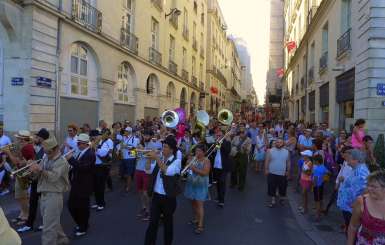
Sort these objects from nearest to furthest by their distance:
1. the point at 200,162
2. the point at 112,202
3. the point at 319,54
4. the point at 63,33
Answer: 1. the point at 200,162
2. the point at 112,202
3. the point at 63,33
4. the point at 319,54

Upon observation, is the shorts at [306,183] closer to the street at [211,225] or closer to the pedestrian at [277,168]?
the street at [211,225]

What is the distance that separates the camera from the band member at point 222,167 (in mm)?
8562

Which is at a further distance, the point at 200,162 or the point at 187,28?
the point at 187,28

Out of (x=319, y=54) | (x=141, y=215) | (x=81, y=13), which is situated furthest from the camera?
(x=319, y=54)

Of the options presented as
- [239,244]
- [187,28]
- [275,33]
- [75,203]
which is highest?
[275,33]

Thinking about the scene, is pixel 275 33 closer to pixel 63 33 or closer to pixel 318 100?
pixel 318 100

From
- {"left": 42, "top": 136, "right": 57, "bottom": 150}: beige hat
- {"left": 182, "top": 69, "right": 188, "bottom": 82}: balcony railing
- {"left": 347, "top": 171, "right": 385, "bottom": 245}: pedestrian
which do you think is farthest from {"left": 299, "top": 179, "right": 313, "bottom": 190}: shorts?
{"left": 182, "top": 69, "right": 188, "bottom": 82}: balcony railing

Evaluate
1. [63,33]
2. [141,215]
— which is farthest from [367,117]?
[63,33]

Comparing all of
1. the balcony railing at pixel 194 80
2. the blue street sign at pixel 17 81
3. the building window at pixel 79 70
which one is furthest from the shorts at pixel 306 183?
the balcony railing at pixel 194 80

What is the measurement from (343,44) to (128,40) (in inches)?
380

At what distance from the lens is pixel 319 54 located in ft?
65.8

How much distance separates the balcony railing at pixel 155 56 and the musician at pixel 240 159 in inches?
473

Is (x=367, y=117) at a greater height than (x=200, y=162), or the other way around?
(x=367, y=117)

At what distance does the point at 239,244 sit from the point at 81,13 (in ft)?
35.7
